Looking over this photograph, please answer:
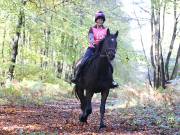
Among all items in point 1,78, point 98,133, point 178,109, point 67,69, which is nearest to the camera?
point 98,133

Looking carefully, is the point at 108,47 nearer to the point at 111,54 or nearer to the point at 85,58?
the point at 111,54

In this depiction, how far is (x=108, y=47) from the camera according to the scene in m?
10.7

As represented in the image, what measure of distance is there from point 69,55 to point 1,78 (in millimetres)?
8695

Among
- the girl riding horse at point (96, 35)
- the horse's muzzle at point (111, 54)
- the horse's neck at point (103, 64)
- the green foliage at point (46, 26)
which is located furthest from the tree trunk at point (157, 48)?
the horse's muzzle at point (111, 54)

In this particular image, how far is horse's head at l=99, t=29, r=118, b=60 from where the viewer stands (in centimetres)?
1068

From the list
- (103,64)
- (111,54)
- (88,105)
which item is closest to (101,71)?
(103,64)

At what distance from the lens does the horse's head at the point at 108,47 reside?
10.7m

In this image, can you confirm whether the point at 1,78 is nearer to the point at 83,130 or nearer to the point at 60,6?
the point at 60,6

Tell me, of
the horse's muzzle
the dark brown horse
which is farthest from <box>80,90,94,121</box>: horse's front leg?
the horse's muzzle

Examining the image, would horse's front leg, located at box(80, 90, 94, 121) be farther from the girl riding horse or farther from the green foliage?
the green foliage

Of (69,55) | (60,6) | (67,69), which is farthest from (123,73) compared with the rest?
(60,6)

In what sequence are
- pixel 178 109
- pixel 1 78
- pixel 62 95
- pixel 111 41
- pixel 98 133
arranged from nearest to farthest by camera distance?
pixel 98 133 → pixel 111 41 → pixel 178 109 → pixel 1 78 → pixel 62 95

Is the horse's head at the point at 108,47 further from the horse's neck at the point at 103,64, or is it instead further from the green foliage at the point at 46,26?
the green foliage at the point at 46,26

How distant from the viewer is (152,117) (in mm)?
13320
